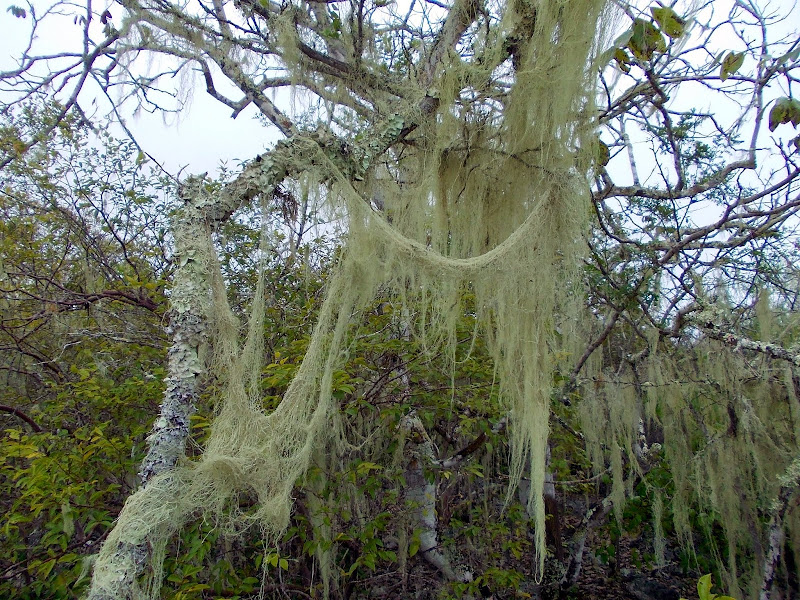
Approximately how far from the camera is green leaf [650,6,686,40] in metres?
2.14

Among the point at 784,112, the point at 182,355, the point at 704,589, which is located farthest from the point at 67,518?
the point at 784,112

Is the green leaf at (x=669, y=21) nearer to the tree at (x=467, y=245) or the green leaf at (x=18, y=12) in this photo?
the tree at (x=467, y=245)

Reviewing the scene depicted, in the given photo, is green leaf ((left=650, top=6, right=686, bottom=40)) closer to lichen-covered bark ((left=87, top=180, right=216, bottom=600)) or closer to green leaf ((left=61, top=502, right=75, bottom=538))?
lichen-covered bark ((left=87, top=180, right=216, bottom=600))

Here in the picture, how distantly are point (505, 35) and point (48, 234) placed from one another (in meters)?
3.57

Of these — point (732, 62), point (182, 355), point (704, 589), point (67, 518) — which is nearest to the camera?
point (704, 589)

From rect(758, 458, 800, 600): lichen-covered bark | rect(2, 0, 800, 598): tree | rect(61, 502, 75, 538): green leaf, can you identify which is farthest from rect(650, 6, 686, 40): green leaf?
rect(61, 502, 75, 538): green leaf

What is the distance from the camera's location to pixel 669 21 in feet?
7.06

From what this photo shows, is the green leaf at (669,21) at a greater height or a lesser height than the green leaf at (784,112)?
greater

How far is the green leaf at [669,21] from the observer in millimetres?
2143

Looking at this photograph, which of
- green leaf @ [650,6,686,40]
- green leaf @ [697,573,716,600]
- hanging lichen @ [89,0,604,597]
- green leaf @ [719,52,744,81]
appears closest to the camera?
green leaf @ [697,573,716,600]

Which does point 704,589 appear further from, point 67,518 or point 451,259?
point 67,518

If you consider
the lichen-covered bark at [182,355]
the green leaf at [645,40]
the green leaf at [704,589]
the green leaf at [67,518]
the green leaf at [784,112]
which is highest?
the green leaf at [645,40]

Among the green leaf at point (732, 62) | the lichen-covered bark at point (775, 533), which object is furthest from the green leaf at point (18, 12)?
the lichen-covered bark at point (775, 533)

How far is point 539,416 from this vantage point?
217 centimetres
